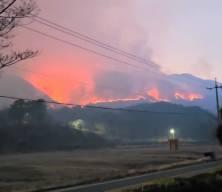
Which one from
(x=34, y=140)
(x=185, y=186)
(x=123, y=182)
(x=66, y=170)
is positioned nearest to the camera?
(x=185, y=186)

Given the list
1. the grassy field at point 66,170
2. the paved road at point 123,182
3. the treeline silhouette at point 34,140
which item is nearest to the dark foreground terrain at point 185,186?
the paved road at point 123,182

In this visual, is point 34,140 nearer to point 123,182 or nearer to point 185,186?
point 123,182

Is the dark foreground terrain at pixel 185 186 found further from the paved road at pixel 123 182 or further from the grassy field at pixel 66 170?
the grassy field at pixel 66 170

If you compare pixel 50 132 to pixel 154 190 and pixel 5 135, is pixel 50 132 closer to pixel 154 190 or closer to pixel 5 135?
pixel 5 135

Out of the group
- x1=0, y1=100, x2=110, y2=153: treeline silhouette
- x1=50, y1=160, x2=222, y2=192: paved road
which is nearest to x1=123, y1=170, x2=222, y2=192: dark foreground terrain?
x1=50, y1=160, x2=222, y2=192: paved road

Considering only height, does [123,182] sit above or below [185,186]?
below

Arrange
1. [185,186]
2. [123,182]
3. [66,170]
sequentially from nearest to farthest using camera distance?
[185,186]
[123,182]
[66,170]

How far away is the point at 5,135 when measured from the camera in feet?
558

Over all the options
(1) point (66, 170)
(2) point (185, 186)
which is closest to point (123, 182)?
(2) point (185, 186)

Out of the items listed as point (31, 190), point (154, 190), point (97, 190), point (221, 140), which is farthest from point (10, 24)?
point (221, 140)

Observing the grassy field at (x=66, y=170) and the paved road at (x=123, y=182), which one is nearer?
the paved road at (x=123, y=182)

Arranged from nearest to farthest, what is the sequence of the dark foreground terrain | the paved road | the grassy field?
the dark foreground terrain
the paved road
the grassy field

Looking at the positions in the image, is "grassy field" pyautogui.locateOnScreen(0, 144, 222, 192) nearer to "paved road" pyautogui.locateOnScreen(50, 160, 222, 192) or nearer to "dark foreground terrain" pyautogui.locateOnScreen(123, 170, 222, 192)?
"paved road" pyautogui.locateOnScreen(50, 160, 222, 192)

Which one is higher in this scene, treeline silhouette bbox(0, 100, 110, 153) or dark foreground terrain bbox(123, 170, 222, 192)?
treeline silhouette bbox(0, 100, 110, 153)
